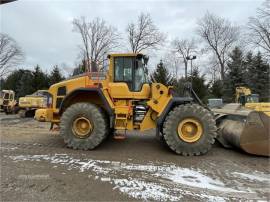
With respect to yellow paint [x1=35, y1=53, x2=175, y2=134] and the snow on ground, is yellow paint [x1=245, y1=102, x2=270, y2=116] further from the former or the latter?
the snow on ground

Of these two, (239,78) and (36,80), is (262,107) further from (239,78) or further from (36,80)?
(36,80)

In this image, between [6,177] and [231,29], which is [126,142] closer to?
[6,177]

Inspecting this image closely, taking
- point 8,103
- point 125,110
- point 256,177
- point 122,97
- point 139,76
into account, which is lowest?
point 256,177

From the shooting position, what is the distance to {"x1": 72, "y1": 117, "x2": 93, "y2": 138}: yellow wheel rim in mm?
7172

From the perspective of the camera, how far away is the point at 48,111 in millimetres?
7734

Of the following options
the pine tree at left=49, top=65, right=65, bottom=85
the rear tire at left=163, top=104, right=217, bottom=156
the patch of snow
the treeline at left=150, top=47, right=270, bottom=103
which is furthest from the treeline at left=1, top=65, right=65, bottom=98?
the patch of snow

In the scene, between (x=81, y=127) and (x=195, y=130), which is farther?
(x=81, y=127)

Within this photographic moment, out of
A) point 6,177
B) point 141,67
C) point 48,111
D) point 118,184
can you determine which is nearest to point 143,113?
point 141,67

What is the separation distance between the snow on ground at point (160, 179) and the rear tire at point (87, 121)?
956mm

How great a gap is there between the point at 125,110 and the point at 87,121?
98 cm

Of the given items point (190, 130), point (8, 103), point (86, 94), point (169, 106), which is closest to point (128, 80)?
point (86, 94)

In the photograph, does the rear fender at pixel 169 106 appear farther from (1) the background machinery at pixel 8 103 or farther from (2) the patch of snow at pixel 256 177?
(1) the background machinery at pixel 8 103

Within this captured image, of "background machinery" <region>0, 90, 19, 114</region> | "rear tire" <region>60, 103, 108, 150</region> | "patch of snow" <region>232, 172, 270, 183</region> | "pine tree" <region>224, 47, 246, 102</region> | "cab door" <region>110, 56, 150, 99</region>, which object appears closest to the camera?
"patch of snow" <region>232, 172, 270, 183</region>

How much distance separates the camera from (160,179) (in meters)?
4.86
